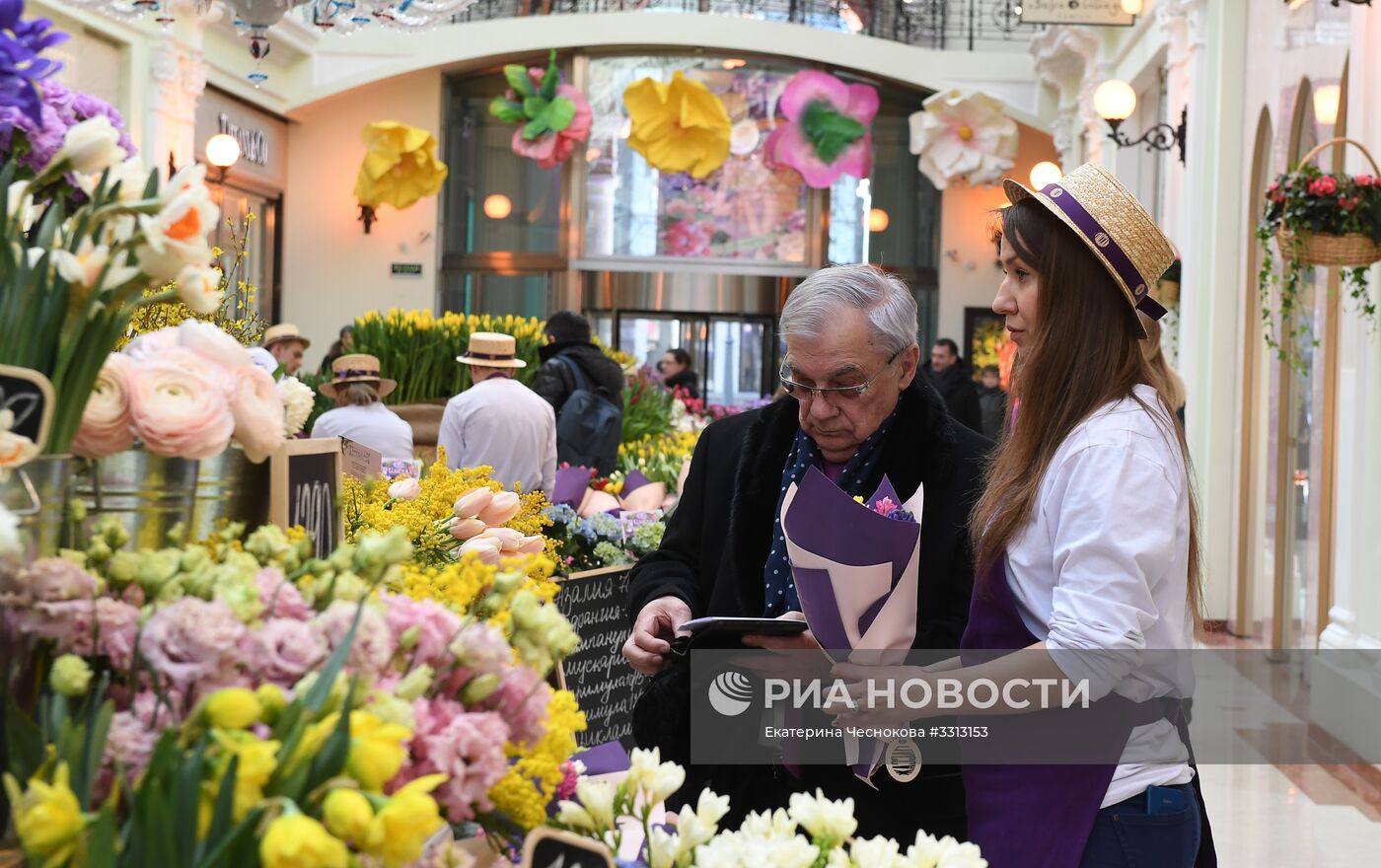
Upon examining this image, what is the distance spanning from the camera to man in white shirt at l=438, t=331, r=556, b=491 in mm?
5918

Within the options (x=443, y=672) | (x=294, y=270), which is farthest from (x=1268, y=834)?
(x=294, y=270)

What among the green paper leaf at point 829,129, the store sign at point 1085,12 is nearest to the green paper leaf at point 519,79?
the green paper leaf at point 829,129

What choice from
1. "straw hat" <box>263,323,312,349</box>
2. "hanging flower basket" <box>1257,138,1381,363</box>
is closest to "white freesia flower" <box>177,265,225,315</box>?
"hanging flower basket" <box>1257,138,1381,363</box>

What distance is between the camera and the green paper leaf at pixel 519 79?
15.7m

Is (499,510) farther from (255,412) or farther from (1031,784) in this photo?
(255,412)

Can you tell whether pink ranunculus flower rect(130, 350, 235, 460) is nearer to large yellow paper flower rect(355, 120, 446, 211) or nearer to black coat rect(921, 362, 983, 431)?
black coat rect(921, 362, 983, 431)

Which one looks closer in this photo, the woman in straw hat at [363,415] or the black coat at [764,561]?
the black coat at [764,561]

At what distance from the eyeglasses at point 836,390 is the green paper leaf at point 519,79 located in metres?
13.9

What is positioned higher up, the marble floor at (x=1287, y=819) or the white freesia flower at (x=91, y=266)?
the white freesia flower at (x=91, y=266)

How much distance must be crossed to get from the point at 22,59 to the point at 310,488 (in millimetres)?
437

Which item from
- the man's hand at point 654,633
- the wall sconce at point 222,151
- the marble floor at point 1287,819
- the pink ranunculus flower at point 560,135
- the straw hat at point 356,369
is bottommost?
the marble floor at point 1287,819

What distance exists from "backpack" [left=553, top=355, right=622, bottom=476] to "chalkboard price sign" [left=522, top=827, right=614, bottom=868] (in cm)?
578

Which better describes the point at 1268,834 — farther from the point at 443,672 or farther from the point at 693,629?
the point at 443,672

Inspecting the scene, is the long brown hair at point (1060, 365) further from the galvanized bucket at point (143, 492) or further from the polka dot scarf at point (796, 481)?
the galvanized bucket at point (143, 492)
